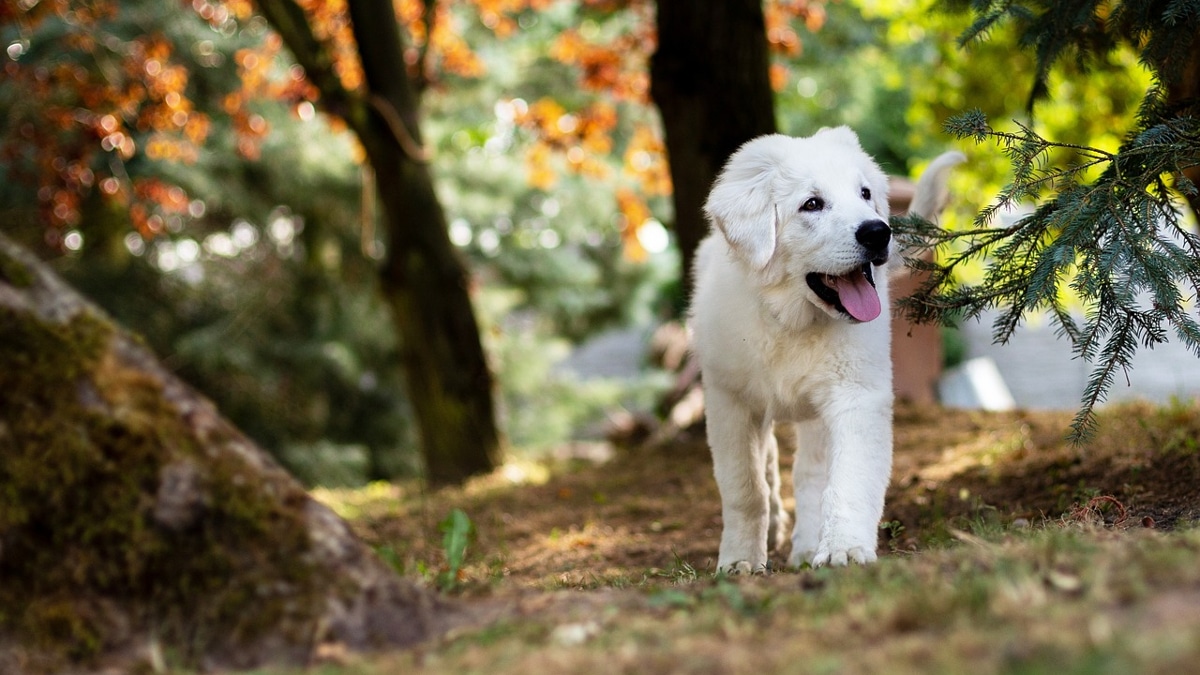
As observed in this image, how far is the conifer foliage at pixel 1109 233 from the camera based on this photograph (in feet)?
11.5

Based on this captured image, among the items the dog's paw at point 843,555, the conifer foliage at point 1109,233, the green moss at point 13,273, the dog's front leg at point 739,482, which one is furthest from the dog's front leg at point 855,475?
the green moss at point 13,273

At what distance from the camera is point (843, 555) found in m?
3.46

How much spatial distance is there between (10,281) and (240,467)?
0.83m

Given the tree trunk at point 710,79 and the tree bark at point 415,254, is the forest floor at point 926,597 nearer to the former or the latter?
the tree trunk at point 710,79

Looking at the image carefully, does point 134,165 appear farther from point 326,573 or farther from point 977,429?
point 326,573

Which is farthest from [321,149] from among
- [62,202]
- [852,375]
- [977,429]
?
[852,375]

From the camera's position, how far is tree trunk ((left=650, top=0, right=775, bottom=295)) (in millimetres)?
6836

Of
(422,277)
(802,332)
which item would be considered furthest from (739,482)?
(422,277)

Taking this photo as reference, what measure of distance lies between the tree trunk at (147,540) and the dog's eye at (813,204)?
1.99m

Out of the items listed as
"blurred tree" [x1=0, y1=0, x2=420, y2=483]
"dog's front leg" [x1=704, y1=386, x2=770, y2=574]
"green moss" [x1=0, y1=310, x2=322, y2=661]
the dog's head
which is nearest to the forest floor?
"dog's front leg" [x1=704, y1=386, x2=770, y2=574]

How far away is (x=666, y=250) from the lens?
717 inches

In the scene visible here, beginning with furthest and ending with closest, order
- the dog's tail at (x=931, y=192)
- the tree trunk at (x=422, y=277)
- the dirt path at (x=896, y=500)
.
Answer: the tree trunk at (x=422, y=277), the dog's tail at (x=931, y=192), the dirt path at (x=896, y=500)

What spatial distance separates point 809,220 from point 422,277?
5.71 meters

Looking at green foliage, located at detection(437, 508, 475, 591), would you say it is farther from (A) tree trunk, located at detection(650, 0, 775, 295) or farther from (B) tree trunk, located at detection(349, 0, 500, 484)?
(B) tree trunk, located at detection(349, 0, 500, 484)
